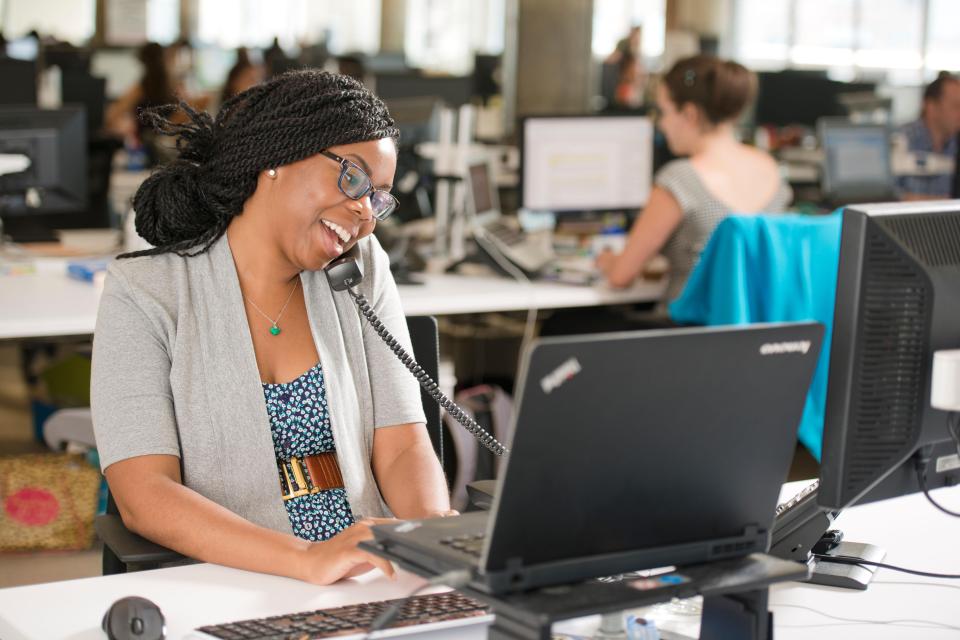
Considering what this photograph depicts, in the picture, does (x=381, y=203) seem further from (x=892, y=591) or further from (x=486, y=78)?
(x=486, y=78)

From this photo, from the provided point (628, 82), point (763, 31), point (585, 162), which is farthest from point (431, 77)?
point (763, 31)

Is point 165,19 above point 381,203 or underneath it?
above

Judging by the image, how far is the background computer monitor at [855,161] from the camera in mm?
5391

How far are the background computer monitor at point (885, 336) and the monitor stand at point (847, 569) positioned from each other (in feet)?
0.53

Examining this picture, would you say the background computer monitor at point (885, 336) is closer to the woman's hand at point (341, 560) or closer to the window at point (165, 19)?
the woman's hand at point (341, 560)

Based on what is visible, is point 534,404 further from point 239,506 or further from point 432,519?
point 239,506

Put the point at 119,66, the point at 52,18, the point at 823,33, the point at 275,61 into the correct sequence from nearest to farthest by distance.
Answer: the point at 275,61
the point at 823,33
the point at 119,66
the point at 52,18

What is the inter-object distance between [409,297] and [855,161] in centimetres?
282

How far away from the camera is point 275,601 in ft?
4.59

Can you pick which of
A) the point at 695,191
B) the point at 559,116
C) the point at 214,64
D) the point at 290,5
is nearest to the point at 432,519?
the point at 695,191

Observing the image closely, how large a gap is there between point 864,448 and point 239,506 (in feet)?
2.75

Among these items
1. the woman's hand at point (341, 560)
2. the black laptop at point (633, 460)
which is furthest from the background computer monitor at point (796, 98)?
the black laptop at point (633, 460)

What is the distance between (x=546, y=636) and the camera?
104 centimetres

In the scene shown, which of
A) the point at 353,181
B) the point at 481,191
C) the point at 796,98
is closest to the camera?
the point at 353,181
